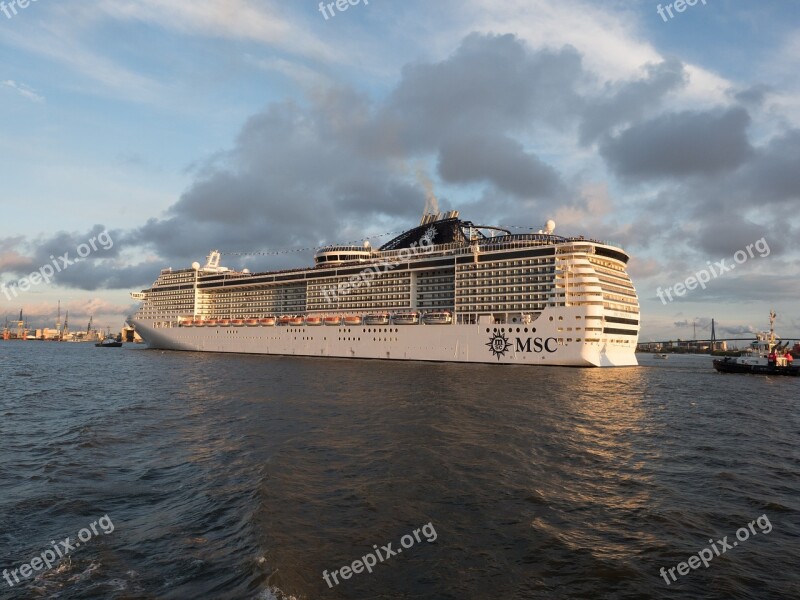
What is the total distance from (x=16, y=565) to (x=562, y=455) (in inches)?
692

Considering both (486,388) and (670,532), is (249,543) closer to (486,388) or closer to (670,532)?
(670,532)

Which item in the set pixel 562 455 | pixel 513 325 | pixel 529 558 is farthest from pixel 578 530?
pixel 513 325

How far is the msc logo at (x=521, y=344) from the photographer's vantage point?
6159cm

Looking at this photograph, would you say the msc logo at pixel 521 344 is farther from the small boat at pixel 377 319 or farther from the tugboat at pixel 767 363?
the tugboat at pixel 767 363

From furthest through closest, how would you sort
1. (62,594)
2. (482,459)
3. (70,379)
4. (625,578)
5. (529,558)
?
(70,379) < (482,459) < (529,558) < (625,578) < (62,594)

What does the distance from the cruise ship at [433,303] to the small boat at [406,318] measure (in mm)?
197

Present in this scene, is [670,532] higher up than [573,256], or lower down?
lower down

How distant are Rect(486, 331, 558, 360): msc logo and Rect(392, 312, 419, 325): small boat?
13288 mm

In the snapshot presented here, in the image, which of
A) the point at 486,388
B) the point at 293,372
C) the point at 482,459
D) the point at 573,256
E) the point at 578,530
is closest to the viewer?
the point at 578,530

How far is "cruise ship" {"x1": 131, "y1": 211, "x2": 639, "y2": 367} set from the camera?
62.5 m

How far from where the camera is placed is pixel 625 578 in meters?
10.3

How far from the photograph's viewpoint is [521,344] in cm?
6362

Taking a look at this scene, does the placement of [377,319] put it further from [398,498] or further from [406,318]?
[398,498]

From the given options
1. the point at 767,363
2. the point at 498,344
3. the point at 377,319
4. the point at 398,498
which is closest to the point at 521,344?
the point at 498,344
